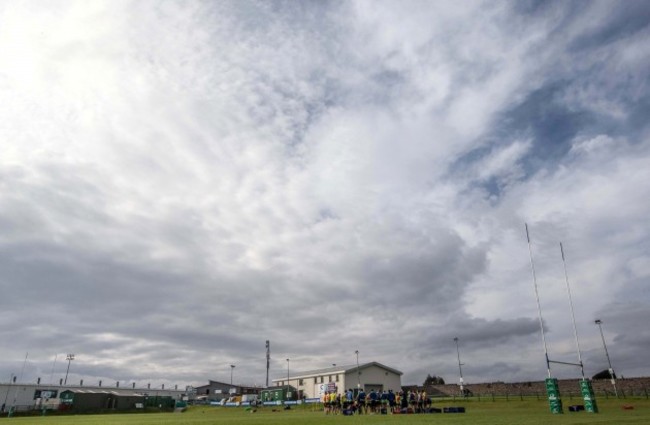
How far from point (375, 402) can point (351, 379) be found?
58.1 m

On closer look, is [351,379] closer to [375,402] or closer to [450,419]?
[375,402]

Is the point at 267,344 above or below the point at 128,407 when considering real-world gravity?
above

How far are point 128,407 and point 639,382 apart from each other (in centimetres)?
9466

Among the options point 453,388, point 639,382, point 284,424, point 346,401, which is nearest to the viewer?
point 284,424

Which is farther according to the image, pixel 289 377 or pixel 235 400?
pixel 289 377

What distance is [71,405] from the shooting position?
9081cm

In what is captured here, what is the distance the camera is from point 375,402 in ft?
138

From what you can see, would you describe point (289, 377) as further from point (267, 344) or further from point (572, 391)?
point (572, 391)

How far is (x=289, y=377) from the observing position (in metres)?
118

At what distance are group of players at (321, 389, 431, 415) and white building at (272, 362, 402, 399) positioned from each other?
162ft

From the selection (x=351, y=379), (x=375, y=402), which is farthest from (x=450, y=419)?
(x=351, y=379)

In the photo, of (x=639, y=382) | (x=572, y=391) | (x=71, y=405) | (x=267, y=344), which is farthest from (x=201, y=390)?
(x=639, y=382)

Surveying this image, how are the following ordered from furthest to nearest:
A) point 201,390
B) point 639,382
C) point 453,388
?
point 201,390 → point 453,388 → point 639,382

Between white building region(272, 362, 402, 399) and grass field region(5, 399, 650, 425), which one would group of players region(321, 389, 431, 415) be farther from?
white building region(272, 362, 402, 399)
